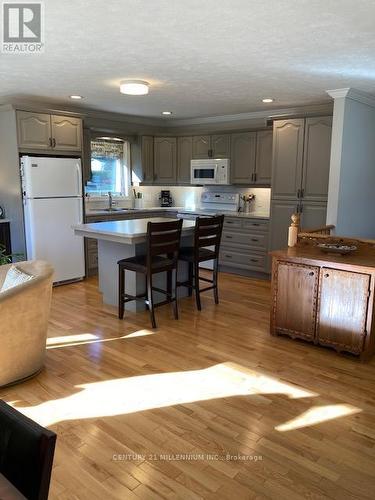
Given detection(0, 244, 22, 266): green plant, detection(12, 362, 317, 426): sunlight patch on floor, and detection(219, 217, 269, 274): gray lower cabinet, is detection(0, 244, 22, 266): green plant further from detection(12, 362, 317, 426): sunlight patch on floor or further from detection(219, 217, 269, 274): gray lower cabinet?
detection(219, 217, 269, 274): gray lower cabinet

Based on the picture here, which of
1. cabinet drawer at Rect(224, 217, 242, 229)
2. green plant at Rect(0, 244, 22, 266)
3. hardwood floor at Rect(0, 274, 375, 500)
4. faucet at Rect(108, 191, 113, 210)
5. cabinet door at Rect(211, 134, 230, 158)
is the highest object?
cabinet door at Rect(211, 134, 230, 158)

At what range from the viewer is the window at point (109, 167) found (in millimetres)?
6582

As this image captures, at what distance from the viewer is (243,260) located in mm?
5969

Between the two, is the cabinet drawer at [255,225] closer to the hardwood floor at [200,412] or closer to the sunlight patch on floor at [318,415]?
the hardwood floor at [200,412]

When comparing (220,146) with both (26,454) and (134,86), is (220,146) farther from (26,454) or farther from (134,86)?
(26,454)

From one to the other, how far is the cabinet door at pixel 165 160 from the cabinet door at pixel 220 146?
80 centimetres

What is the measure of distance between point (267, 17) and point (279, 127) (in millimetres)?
3071

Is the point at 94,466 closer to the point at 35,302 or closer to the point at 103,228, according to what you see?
the point at 35,302

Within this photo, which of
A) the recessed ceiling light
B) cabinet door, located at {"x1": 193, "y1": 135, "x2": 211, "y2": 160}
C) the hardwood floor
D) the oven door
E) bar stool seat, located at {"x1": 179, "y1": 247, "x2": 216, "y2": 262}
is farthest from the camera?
cabinet door, located at {"x1": 193, "y1": 135, "x2": 211, "y2": 160}

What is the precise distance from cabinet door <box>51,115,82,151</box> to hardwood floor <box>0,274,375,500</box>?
244 centimetres

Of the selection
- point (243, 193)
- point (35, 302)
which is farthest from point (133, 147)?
point (35, 302)

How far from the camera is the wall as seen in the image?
445 cm

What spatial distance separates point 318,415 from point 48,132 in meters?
4.40

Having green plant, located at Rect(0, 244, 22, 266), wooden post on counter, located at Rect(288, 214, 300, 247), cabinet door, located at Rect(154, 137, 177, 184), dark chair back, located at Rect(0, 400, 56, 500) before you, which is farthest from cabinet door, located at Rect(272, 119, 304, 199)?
dark chair back, located at Rect(0, 400, 56, 500)
